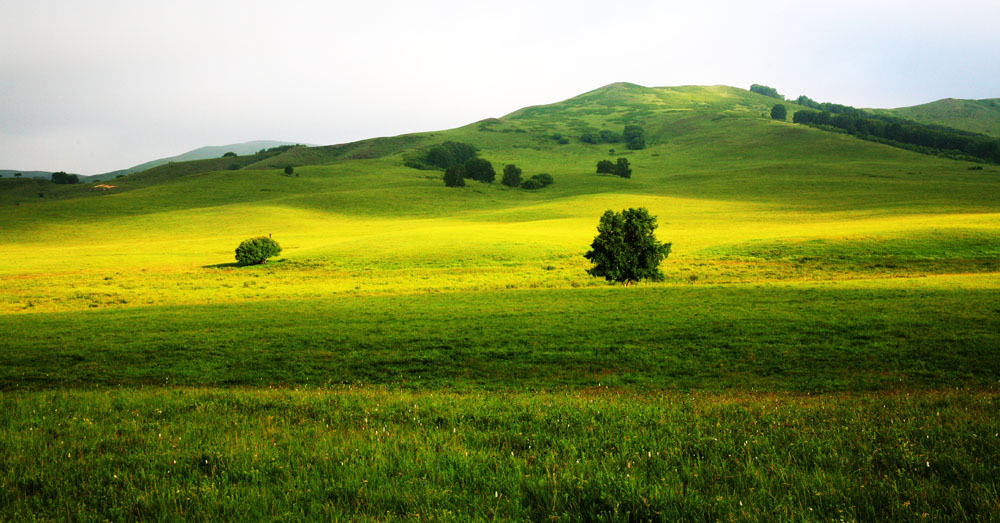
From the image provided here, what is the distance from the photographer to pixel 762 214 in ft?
281

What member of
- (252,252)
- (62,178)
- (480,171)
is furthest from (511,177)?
(62,178)

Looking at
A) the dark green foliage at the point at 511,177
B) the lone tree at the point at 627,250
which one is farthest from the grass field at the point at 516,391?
the dark green foliage at the point at 511,177

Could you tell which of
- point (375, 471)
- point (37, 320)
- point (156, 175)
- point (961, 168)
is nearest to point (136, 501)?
point (375, 471)

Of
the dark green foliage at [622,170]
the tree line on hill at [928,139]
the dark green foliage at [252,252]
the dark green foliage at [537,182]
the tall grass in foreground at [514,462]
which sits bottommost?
the dark green foliage at [252,252]

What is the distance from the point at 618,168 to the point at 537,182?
28.6m

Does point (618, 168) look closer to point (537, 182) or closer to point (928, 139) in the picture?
point (537, 182)

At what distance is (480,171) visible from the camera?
15188 cm

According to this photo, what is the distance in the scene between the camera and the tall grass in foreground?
4398 millimetres

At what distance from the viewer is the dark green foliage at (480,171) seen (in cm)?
15138

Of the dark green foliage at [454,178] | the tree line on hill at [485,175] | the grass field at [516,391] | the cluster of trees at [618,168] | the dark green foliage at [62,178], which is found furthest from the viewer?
the dark green foliage at [62,178]

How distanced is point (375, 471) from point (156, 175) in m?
214

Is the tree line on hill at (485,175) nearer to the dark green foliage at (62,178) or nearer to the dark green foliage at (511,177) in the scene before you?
the dark green foliage at (511,177)

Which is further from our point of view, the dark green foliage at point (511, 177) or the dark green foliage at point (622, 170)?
the dark green foliage at point (622, 170)

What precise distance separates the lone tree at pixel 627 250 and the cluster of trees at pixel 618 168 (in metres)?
115
